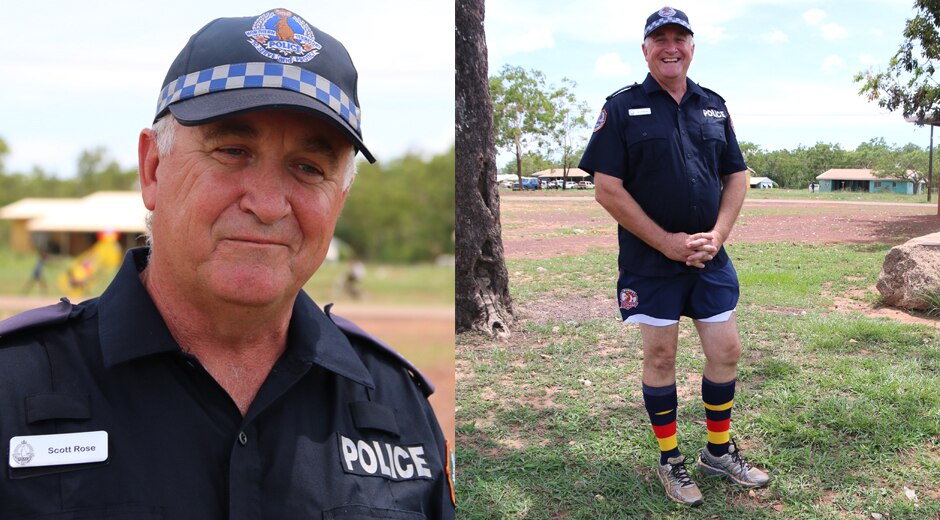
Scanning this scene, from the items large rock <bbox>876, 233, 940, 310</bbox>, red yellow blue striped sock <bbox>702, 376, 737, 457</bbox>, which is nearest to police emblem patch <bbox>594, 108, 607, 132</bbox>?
red yellow blue striped sock <bbox>702, 376, 737, 457</bbox>

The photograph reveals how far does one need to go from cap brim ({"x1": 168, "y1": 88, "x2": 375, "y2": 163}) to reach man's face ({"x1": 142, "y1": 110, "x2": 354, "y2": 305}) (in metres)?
0.03

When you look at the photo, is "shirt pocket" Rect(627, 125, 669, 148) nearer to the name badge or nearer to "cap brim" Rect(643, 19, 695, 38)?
"cap brim" Rect(643, 19, 695, 38)

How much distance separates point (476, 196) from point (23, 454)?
3931mm

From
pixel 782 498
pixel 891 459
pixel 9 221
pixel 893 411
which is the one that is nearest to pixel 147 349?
pixel 782 498

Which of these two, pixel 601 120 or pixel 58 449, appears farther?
pixel 601 120

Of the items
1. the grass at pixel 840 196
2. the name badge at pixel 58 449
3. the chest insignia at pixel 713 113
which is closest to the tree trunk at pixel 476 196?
the grass at pixel 840 196

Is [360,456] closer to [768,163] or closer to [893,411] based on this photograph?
[893,411]

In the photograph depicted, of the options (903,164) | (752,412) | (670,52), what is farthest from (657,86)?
(903,164)

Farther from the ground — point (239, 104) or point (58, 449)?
point (239, 104)

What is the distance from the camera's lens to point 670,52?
8.65 ft

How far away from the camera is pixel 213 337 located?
1218 millimetres

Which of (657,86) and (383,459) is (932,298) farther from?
(383,459)

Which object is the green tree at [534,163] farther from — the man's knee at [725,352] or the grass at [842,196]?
the man's knee at [725,352]

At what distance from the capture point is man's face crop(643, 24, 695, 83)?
2623 mm
